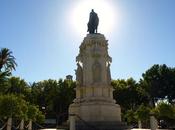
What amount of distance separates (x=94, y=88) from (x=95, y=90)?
0.19 m

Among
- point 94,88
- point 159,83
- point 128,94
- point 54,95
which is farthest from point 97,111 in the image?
point 54,95

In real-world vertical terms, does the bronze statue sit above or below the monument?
above

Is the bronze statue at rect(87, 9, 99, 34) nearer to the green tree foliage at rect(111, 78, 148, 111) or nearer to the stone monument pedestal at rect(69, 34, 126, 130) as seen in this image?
the stone monument pedestal at rect(69, 34, 126, 130)

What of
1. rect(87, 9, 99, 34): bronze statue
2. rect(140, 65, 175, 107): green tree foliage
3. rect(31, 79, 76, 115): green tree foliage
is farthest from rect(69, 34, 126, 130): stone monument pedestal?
rect(31, 79, 76, 115): green tree foliage

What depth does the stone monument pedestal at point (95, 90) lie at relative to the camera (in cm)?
2328

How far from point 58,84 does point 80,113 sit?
32.3m

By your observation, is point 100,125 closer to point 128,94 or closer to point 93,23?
point 93,23

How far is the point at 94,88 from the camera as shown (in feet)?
82.6

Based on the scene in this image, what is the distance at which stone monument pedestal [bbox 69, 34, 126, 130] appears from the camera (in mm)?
23281

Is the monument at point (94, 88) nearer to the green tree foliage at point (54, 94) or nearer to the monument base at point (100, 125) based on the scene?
the monument base at point (100, 125)

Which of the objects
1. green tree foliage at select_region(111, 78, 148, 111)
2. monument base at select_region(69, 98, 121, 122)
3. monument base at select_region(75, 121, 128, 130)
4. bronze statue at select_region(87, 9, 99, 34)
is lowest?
monument base at select_region(75, 121, 128, 130)

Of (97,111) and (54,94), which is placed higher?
(54,94)

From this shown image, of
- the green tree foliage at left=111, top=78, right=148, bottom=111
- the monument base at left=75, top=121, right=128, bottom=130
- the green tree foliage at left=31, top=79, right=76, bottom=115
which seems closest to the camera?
the monument base at left=75, top=121, right=128, bottom=130

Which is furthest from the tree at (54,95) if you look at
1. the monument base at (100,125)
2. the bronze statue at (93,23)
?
the monument base at (100,125)
